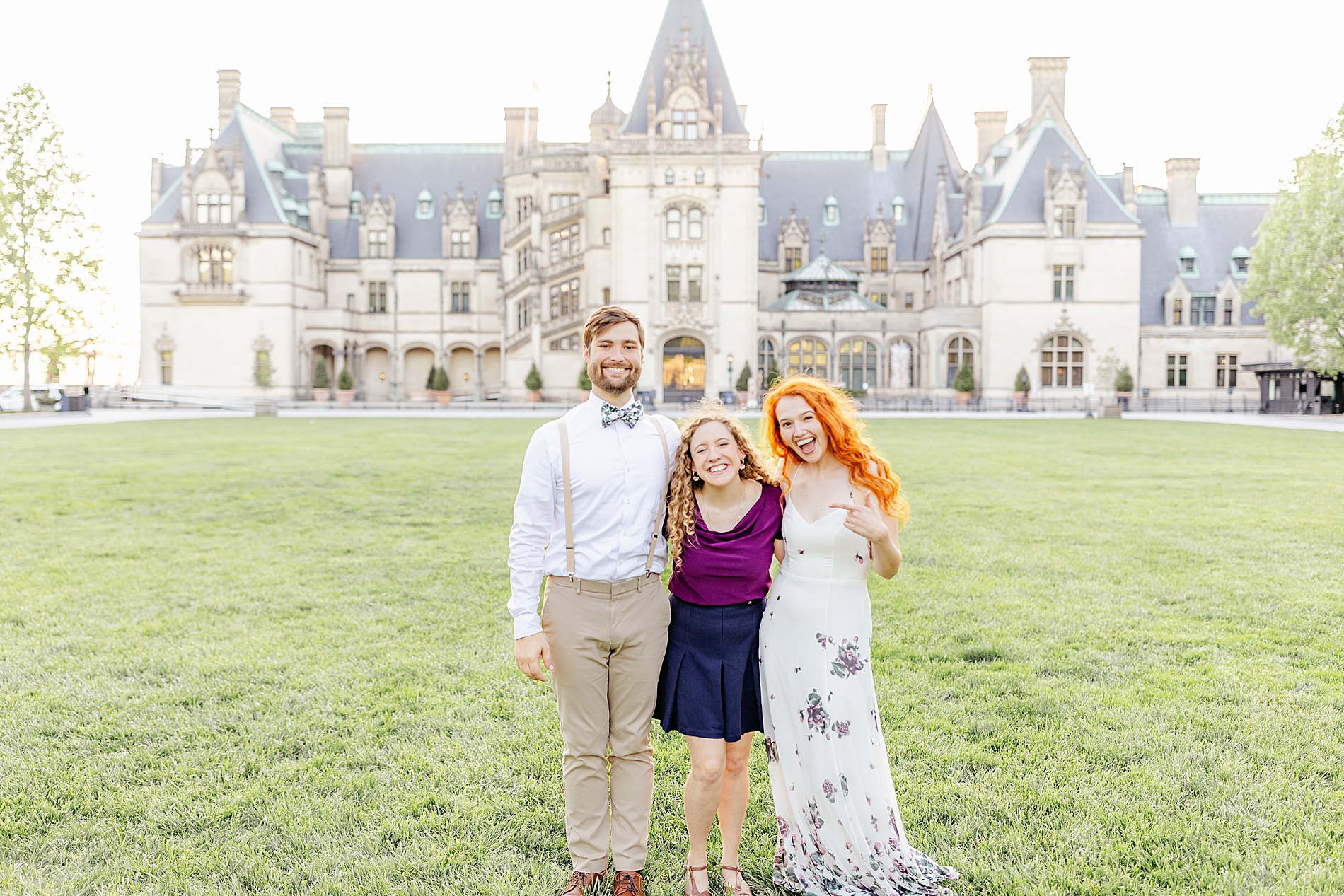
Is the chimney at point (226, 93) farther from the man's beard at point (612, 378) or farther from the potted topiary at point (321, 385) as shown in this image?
the man's beard at point (612, 378)

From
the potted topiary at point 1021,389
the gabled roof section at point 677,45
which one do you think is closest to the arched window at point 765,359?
the gabled roof section at point 677,45

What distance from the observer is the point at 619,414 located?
400cm

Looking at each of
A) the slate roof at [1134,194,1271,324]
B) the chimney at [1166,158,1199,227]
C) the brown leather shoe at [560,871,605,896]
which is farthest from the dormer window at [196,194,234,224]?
the brown leather shoe at [560,871,605,896]

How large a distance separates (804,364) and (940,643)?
1889 inches

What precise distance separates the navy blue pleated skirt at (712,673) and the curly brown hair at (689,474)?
288mm

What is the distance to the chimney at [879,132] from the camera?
64.1 meters

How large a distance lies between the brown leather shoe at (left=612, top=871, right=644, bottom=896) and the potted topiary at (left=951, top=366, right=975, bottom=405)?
5036 cm

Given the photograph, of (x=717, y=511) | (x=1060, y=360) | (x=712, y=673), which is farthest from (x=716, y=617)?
(x=1060, y=360)

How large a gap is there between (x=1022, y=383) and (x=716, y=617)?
169 feet

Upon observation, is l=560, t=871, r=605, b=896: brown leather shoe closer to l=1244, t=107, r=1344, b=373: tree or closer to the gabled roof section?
l=1244, t=107, r=1344, b=373: tree

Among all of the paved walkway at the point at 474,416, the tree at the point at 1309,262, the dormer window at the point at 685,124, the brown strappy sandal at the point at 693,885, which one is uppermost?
the dormer window at the point at 685,124

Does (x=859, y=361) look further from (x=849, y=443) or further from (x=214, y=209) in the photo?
(x=849, y=443)

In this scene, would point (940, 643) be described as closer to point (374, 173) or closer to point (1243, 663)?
point (1243, 663)

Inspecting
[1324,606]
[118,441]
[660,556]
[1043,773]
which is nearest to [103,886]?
[660,556]
